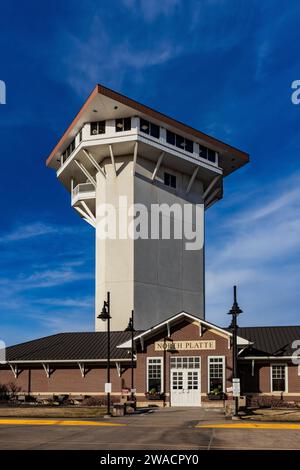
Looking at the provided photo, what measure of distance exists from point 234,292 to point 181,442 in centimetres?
1128

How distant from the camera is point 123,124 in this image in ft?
162

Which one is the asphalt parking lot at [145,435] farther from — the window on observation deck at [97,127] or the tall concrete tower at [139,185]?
the window on observation deck at [97,127]

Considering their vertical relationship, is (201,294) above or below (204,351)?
above

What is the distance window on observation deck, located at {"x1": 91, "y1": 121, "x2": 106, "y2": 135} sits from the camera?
1967 inches

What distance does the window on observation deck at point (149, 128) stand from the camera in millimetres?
49531

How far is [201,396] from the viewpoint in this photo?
3656 centimetres

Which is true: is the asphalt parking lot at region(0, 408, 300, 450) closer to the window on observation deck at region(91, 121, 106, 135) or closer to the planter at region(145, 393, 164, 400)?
the planter at region(145, 393, 164, 400)

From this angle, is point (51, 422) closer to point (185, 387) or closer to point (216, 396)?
point (185, 387)

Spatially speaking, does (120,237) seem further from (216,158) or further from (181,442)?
(181,442)

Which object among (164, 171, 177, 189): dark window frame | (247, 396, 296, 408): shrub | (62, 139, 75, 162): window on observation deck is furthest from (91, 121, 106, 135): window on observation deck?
(247, 396, 296, 408): shrub

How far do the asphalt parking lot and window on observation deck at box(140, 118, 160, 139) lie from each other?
30.1 m

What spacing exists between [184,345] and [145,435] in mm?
18523

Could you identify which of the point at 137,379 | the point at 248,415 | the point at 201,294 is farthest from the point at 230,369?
the point at 201,294

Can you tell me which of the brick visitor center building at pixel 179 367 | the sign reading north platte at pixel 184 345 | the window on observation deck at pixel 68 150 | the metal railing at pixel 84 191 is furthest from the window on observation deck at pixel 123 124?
the sign reading north platte at pixel 184 345
